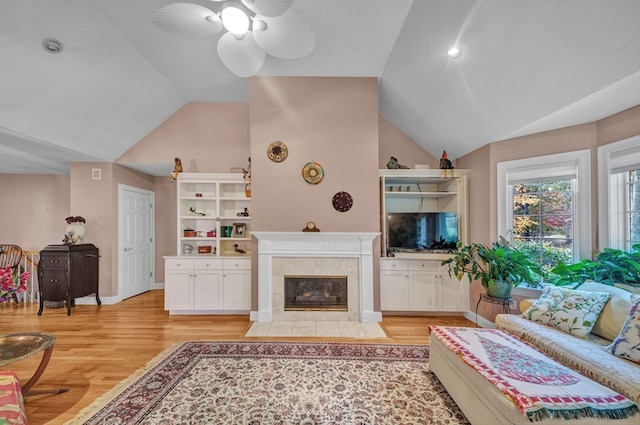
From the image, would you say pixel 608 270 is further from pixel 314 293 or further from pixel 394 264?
pixel 314 293

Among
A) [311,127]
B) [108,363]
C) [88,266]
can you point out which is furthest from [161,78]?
[108,363]

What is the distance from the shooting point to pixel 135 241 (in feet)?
15.8

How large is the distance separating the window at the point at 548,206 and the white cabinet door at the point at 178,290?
14.2 ft

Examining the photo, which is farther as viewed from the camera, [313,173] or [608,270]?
[313,173]

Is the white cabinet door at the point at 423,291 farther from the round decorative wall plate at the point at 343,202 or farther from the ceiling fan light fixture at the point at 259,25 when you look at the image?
the ceiling fan light fixture at the point at 259,25

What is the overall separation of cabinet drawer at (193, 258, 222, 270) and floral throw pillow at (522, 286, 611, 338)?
3.64 meters

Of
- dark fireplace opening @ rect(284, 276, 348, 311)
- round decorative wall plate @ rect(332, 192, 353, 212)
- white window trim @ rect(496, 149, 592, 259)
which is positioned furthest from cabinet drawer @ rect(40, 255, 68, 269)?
white window trim @ rect(496, 149, 592, 259)

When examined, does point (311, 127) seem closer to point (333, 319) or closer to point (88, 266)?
point (333, 319)

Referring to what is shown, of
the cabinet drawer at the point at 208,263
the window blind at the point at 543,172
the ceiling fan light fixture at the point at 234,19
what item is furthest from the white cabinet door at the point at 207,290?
the window blind at the point at 543,172

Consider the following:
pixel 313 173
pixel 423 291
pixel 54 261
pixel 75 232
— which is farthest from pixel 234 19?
pixel 54 261

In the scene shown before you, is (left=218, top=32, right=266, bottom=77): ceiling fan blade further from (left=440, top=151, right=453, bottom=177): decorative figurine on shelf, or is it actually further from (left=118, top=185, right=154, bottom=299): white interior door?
(left=118, top=185, right=154, bottom=299): white interior door

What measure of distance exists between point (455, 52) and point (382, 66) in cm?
102

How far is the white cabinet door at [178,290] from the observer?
372 centimetres

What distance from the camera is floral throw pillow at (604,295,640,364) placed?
1.66 metres
